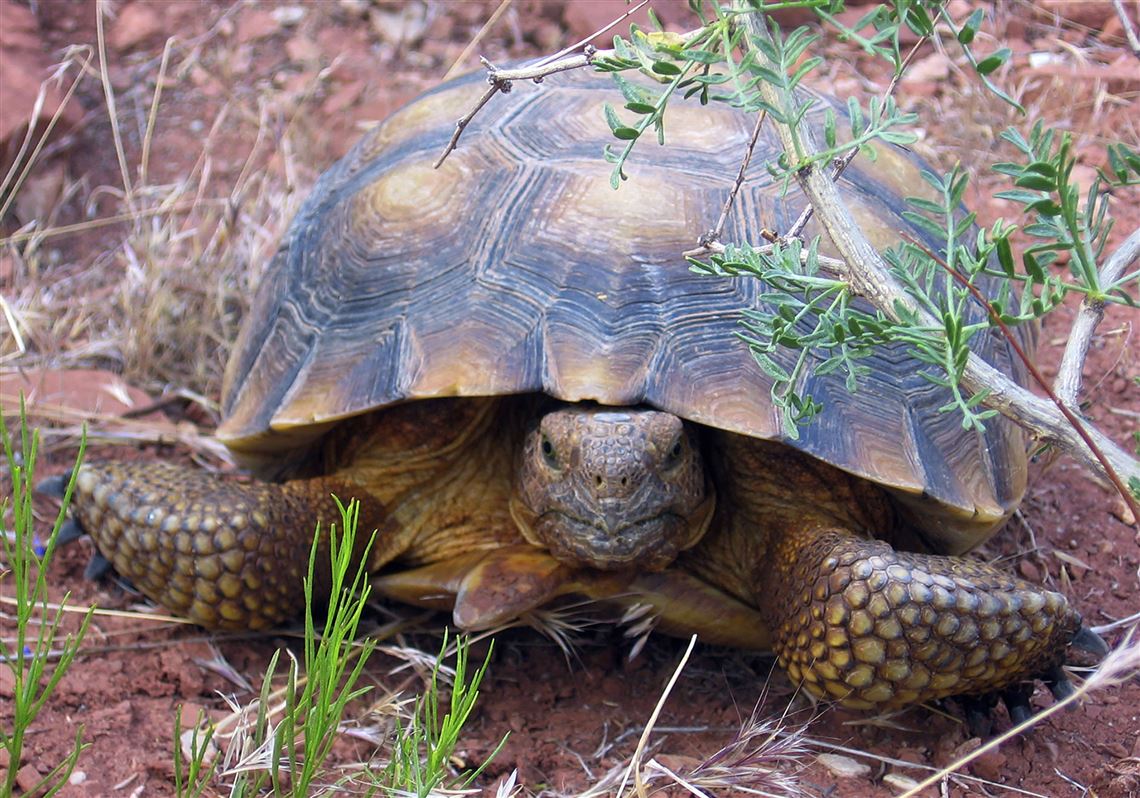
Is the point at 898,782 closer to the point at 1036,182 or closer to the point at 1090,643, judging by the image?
the point at 1090,643

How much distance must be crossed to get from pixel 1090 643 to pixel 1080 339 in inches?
37.4

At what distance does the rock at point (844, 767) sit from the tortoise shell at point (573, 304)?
54 centimetres

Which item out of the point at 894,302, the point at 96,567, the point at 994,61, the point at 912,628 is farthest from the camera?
the point at 96,567

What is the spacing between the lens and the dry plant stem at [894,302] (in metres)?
1.71

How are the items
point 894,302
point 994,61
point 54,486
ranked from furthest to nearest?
point 54,486
point 894,302
point 994,61

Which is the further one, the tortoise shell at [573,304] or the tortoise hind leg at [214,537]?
the tortoise hind leg at [214,537]

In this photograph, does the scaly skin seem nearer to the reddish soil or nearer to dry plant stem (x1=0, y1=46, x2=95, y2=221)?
the reddish soil

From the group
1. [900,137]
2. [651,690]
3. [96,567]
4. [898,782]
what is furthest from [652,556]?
[96,567]

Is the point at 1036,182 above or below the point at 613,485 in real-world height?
above

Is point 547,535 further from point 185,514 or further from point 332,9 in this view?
point 332,9

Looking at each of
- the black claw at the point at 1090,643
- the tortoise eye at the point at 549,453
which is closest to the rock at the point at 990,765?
the black claw at the point at 1090,643

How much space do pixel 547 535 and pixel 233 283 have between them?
210cm

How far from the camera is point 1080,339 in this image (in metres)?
1.78

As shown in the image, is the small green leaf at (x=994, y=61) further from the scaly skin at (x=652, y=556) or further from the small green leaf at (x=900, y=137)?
the scaly skin at (x=652, y=556)
